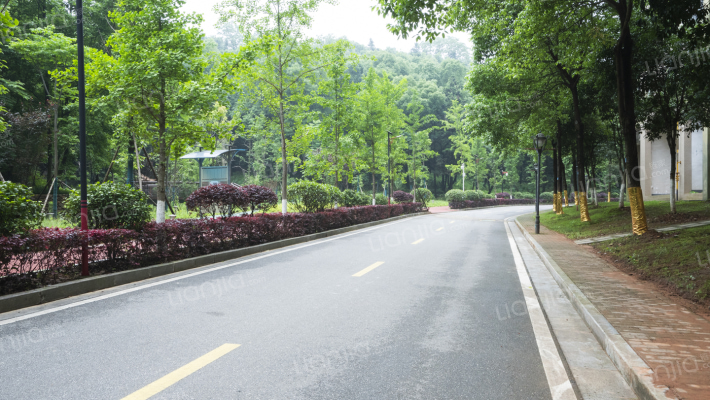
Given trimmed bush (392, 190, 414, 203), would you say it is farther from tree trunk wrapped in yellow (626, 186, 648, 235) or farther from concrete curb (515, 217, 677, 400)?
concrete curb (515, 217, 677, 400)

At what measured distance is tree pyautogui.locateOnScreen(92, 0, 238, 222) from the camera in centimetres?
1064

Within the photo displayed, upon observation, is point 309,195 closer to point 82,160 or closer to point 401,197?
point 82,160

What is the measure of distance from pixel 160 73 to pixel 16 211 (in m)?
5.74

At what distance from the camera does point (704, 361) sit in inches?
152

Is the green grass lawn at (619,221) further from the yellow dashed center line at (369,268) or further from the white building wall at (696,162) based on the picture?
the white building wall at (696,162)

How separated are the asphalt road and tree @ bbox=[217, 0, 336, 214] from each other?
10517 millimetres

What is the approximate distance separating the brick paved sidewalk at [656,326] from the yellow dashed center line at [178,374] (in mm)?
3897

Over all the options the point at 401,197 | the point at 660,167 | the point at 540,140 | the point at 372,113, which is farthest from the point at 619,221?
the point at 401,197


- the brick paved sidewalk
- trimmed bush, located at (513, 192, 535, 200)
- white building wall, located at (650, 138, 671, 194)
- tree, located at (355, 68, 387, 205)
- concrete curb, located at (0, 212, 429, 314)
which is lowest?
the brick paved sidewalk

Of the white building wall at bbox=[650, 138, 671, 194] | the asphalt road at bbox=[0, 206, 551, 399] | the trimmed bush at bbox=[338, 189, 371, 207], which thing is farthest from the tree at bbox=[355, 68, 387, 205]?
the asphalt road at bbox=[0, 206, 551, 399]

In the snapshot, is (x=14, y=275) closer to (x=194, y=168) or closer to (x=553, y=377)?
(x=553, y=377)

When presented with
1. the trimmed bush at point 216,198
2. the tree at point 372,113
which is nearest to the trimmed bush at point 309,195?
the trimmed bush at point 216,198

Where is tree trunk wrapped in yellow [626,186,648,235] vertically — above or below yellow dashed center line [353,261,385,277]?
above

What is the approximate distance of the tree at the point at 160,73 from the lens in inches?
419
